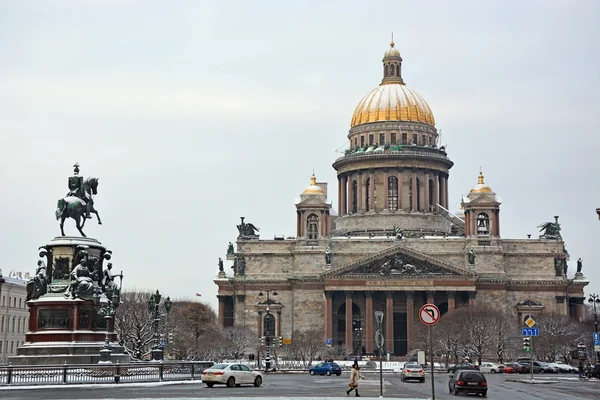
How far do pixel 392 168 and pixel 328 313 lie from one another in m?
27.7

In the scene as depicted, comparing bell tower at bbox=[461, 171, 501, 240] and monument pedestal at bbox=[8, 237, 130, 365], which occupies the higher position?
bell tower at bbox=[461, 171, 501, 240]

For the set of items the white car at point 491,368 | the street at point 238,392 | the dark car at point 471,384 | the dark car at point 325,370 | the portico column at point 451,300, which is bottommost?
the street at point 238,392

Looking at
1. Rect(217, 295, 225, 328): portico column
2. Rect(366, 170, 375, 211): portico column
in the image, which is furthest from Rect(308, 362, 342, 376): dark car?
Rect(366, 170, 375, 211): portico column

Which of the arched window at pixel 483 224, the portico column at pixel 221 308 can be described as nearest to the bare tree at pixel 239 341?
the portico column at pixel 221 308

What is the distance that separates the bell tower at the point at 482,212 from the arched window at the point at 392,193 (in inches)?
593

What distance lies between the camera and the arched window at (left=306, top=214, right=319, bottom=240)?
142 m

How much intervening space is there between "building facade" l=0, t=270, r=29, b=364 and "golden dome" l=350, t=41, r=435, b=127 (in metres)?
57.3

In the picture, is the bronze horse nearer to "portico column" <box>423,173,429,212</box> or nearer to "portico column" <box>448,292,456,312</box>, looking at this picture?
"portico column" <box>448,292,456,312</box>

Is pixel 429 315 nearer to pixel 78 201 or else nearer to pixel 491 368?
pixel 78 201

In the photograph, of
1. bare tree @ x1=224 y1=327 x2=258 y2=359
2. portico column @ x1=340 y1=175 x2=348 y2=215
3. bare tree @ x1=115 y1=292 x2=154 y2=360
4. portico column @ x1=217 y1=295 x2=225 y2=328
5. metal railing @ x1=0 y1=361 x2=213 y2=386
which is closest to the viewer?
metal railing @ x1=0 y1=361 x2=213 y2=386

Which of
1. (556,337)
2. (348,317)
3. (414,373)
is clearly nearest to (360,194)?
(348,317)

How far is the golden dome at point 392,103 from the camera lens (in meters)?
156

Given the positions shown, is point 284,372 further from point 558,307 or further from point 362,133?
point 362,133

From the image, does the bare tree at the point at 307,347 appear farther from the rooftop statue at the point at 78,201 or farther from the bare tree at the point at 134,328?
the rooftop statue at the point at 78,201
